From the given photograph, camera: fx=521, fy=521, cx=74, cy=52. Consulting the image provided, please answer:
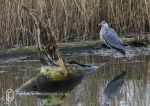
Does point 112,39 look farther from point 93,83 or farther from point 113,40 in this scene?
point 93,83

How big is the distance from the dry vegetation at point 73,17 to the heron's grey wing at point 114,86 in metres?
2.13

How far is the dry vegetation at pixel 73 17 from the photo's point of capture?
9070 millimetres

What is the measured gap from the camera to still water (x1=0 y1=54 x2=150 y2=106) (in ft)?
19.4

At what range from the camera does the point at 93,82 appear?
22.7 ft

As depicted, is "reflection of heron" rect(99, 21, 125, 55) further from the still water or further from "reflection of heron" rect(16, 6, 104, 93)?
"reflection of heron" rect(16, 6, 104, 93)

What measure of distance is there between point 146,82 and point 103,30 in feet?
7.66

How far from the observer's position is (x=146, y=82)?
22.2 ft

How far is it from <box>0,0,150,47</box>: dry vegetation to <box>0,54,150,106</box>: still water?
0.83m

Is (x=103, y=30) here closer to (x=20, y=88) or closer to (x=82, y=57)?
(x=82, y=57)

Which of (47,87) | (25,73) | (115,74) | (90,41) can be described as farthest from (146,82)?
(90,41)

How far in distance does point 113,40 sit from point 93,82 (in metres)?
1.83

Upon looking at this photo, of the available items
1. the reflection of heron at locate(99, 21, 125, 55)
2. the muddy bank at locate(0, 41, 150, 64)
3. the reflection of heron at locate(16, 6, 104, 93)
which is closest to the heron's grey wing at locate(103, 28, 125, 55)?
the reflection of heron at locate(99, 21, 125, 55)

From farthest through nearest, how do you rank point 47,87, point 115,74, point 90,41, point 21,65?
point 90,41 < point 21,65 < point 115,74 < point 47,87

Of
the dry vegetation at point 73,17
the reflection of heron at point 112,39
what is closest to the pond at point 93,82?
the reflection of heron at point 112,39
